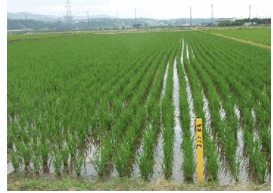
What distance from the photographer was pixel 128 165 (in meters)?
3.46

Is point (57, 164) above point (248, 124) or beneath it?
beneath

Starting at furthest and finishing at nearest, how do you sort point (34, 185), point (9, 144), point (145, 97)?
point (145, 97), point (9, 144), point (34, 185)

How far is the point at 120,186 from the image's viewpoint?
2.92m

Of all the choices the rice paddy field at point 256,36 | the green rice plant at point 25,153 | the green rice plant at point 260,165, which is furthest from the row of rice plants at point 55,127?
the rice paddy field at point 256,36

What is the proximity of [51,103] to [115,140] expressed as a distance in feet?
9.03

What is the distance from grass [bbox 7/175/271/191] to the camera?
284 cm

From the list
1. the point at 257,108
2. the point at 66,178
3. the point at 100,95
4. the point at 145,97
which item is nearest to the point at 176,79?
the point at 145,97

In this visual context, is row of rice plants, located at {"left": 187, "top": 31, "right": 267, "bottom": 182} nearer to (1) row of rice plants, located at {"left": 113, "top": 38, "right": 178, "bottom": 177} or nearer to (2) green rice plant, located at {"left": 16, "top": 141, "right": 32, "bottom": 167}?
(1) row of rice plants, located at {"left": 113, "top": 38, "right": 178, "bottom": 177}

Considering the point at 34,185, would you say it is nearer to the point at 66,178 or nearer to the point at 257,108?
the point at 66,178

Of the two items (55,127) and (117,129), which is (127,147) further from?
(55,127)

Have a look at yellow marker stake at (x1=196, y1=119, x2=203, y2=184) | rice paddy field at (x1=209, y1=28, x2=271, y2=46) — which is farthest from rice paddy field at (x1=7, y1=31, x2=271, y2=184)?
rice paddy field at (x1=209, y1=28, x2=271, y2=46)

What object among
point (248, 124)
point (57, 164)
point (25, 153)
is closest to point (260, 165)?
point (248, 124)

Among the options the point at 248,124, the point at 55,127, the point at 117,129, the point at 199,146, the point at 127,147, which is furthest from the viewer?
the point at 248,124

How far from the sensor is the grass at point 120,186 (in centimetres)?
284
